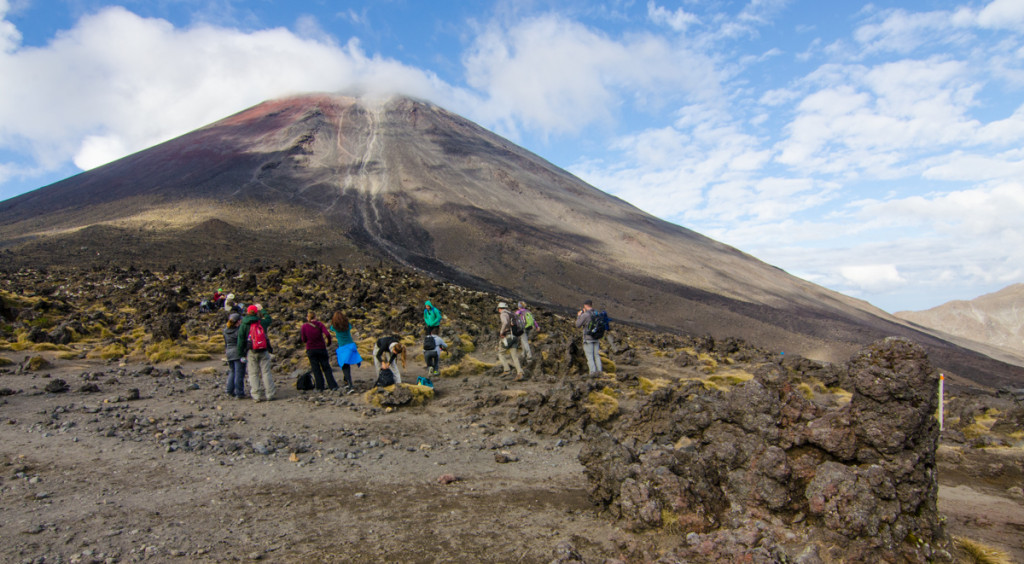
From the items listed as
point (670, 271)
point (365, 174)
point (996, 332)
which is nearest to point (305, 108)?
point (365, 174)

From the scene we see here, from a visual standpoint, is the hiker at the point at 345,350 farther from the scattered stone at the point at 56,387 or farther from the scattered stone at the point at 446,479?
the scattered stone at the point at 446,479

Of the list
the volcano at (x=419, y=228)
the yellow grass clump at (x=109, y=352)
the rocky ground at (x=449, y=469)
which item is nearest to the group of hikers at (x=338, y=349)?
the rocky ground at (x=449, y=469)

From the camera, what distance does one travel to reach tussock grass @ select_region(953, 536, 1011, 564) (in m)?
3.86

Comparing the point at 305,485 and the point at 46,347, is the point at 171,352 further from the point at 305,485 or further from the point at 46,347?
the point at 305,485

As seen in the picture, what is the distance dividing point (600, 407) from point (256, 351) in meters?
6.08

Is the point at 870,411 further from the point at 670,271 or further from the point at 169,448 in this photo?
the point at 670,271

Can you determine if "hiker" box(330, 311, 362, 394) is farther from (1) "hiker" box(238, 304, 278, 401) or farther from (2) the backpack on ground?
(1) "hiker" box(238, 304, 278, 401)

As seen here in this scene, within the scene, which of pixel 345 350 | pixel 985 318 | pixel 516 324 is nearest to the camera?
pixel 345 350

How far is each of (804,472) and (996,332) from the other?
14413cm

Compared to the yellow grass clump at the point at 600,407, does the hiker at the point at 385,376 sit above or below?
above

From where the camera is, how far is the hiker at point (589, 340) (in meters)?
11.3

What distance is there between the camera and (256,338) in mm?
9500

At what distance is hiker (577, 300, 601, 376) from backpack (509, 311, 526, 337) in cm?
126

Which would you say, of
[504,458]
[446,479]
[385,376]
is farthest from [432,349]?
[446,479]
